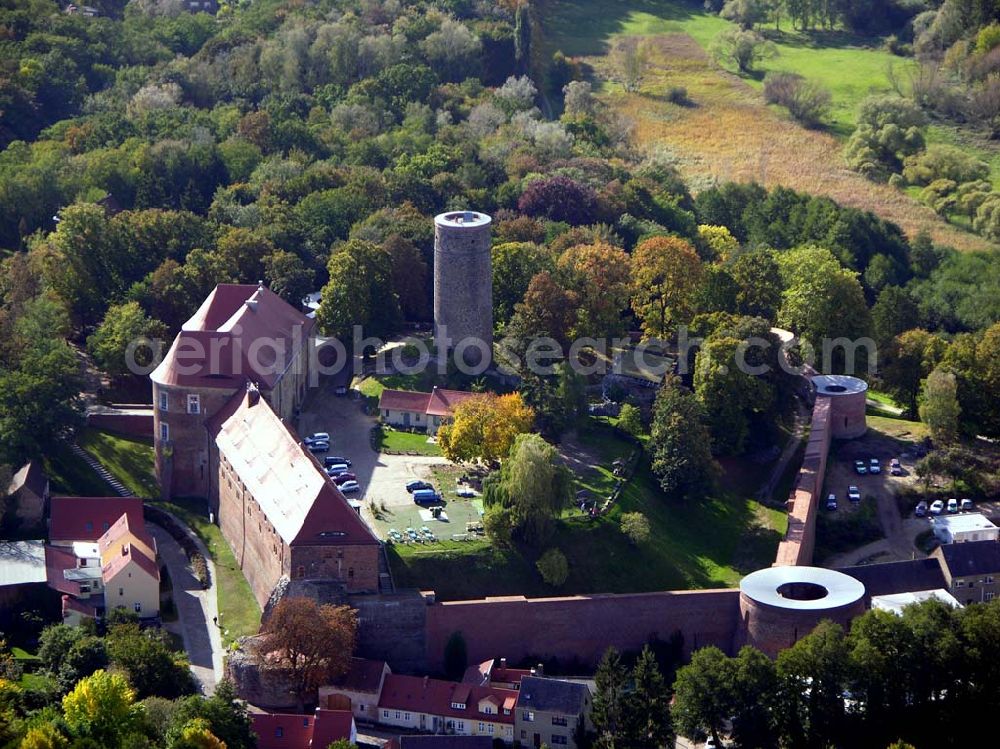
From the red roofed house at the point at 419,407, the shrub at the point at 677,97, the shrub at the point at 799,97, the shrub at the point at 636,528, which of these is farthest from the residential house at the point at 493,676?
the shrub at the point at 677,97

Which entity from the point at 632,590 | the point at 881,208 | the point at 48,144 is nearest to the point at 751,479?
the point at 632,590

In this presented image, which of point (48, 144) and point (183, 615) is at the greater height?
point (48, 144)

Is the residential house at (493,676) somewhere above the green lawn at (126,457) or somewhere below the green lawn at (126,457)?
below

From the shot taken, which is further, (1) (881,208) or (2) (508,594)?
(1) (881,208)

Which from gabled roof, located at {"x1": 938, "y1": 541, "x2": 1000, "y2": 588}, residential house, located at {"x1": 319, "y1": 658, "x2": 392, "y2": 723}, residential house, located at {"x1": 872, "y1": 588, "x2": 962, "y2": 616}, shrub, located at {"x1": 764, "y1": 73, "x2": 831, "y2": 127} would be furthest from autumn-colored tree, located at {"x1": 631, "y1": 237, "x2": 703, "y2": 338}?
shrub, located at {"x1": 764, "y1": 73, "x2": 831, "y2": 127}

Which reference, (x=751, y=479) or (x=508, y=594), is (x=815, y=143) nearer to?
(x=751, y=479)

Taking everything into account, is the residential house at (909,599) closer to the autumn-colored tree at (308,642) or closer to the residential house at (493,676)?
the residential house at (493,676)

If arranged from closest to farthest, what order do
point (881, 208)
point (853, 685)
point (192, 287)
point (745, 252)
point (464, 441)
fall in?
point (853, 685) → point (464, 441) → point (192, 287) → point (745, 252) → point (881, 208)
